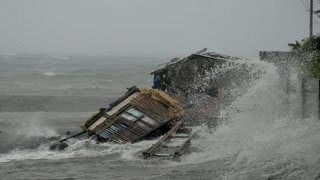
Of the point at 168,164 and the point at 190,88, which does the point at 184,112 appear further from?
the point at 168,164

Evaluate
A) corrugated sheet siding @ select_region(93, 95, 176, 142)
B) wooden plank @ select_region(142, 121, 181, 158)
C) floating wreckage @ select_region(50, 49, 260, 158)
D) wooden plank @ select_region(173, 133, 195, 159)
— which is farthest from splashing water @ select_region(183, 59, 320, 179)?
corrugated sheet siding @ select_region(93, 95, 176, 142)

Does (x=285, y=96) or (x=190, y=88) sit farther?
(x=190, y=88)

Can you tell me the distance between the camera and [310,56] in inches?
870

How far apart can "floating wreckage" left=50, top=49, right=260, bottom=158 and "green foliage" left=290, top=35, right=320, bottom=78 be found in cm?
473

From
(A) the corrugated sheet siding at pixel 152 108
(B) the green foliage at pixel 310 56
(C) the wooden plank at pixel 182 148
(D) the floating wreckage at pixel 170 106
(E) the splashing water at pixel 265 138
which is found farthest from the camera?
(A) the corrugated sheet siding at pixel 152 108

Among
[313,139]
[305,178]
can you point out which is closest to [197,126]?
[313,139]

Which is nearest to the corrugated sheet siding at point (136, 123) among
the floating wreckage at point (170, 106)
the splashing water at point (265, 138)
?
the floating wreckage at point (170, 106)

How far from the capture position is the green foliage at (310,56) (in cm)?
2035

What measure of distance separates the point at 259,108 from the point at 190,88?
8.14m

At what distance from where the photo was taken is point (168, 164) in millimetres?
17953

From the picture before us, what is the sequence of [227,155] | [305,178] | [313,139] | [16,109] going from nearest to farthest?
[305,178]
[313,139]
[227,155]
[16,109]

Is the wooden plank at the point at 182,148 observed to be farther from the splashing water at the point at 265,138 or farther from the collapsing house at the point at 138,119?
the collapsing house at the point at 138,119

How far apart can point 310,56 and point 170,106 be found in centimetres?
702

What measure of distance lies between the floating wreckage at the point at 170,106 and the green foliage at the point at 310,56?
4.73 metres
